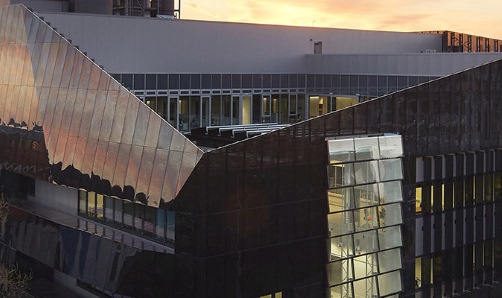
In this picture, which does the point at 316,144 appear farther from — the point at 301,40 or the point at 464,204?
the point at 301,40

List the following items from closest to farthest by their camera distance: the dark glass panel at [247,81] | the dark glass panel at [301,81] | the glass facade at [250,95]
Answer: the glass facade at [250,95] < the dark glass panel at [247,81] < the dark glass panel at [301,81]

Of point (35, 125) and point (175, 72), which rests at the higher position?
point (175, 72)

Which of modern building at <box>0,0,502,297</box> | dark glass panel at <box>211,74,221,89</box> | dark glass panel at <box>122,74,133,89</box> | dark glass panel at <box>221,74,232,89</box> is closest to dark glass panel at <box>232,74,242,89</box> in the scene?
dark glass panel at <box>221,74,232,89</box>

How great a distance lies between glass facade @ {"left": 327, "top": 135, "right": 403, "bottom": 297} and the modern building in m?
0.06

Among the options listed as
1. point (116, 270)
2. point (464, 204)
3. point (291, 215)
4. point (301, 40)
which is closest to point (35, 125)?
point (116, 270)

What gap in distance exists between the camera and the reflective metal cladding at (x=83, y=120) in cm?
2791

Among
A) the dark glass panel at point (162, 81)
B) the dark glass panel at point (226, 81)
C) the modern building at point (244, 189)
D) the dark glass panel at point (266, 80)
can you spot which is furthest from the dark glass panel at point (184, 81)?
the modern building at point (244, 189)

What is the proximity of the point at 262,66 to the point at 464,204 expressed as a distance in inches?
888

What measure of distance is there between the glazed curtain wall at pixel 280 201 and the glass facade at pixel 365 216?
0.41 meters

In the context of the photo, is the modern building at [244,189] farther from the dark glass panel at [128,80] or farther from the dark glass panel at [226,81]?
the dark glass panel at [226,81]

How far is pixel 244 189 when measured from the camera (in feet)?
89.6

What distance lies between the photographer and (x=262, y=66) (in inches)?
2142

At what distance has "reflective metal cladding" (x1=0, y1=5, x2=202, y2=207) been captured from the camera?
27.9 metres

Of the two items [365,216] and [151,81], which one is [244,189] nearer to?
[365,216]
